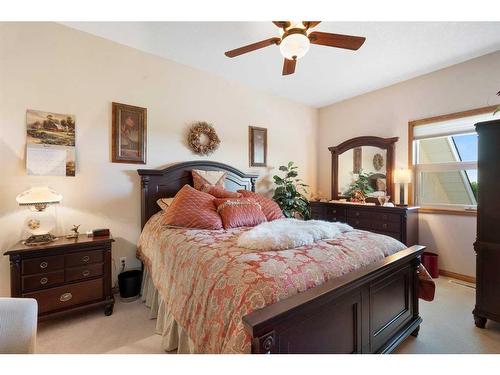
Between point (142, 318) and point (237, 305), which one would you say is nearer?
point (237, 305)

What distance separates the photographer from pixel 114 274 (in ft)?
8.45

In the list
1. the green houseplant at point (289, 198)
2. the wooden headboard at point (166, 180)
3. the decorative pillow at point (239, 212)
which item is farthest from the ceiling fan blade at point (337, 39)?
the green houseplant at point (289, 198)

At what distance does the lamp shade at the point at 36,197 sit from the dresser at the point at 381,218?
3.60m

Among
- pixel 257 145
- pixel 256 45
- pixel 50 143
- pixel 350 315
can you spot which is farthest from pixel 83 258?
pixel 257 145

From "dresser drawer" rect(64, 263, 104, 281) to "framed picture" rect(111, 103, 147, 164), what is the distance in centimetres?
113

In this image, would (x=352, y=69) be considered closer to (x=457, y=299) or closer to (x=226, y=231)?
(x=226, y=231)

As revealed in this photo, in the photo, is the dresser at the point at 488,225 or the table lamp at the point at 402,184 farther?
the table lamp at the point at 402,184

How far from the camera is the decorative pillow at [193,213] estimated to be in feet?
7.21

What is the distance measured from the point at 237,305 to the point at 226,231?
3.62ft

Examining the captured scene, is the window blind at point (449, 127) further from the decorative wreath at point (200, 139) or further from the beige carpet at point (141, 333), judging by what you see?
the decorative wreath at point (200, 139)

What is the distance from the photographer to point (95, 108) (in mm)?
2486

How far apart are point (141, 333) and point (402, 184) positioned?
3.82 m

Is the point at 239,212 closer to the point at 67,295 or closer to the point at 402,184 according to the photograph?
the point at 67,295
